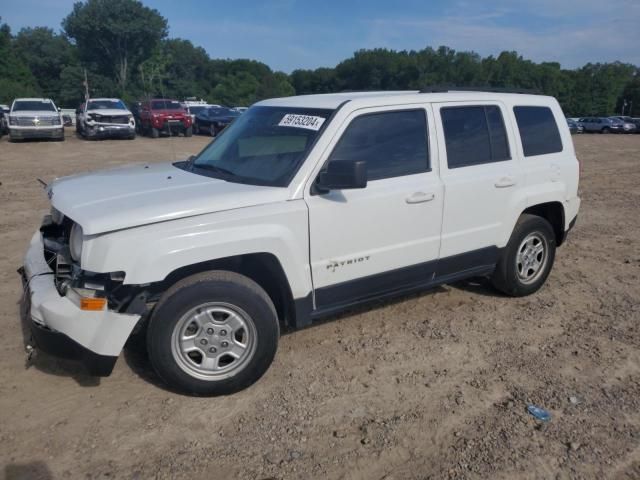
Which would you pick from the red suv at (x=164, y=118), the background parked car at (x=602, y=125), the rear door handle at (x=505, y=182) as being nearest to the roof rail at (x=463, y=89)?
the rear door handle at (x=505, y=182)

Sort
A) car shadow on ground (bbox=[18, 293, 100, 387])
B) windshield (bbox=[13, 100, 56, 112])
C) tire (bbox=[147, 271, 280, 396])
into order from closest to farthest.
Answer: tire (bbox=[147, 271, 280, 396]) < car shadow on ground (bbox=[18, 293, 100, 387]) < windshield (bbox=[13, 100, 56, 112])

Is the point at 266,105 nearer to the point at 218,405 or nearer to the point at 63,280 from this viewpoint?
the point at 63,280

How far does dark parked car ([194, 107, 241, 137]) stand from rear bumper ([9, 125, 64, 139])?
25.2 feet

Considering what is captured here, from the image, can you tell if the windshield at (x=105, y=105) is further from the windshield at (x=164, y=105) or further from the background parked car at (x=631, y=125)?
the background parked car at (x=631, y=125)

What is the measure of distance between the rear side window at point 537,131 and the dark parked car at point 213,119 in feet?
75.9

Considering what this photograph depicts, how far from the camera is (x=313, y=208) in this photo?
3.59 metres

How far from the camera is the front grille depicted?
21002 millimetres

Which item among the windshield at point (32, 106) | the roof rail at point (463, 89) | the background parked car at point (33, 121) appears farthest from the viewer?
the windshield at point (32, 106)

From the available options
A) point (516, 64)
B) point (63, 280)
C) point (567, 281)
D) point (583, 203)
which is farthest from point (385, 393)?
point (516, 64)

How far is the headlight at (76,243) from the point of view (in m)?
3.25

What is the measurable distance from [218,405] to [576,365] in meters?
2.56

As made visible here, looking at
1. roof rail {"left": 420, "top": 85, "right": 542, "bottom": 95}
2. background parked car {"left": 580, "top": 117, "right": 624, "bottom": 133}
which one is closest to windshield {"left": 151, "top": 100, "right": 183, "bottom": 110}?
roof rail {"left": 420, "top": 85, "right": 542, "bottom": 95}

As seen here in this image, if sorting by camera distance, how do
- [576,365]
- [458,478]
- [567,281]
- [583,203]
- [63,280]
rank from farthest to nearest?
[583,203], [567,281], [576,365], [63,280], [458,478]

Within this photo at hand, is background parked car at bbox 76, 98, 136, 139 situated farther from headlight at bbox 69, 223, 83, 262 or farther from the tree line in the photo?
the tree line
